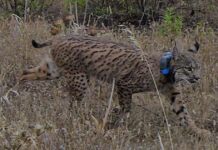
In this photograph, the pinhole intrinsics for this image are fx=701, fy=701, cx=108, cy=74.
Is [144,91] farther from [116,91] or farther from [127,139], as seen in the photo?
[127,139]

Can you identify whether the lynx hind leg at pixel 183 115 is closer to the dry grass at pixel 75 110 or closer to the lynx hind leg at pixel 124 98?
the dry grass at pixel 75 110

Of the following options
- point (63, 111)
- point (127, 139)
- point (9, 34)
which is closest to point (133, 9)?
point (9, 34)

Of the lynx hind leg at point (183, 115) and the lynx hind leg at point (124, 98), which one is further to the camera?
the lynx hind leg at point (124, 98)

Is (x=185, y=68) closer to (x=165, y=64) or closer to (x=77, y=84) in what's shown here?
(x=165, y=64)

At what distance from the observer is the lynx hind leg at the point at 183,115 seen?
19.4ft

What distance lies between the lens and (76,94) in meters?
6.72

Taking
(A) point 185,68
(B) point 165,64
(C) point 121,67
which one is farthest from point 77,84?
(A) point 185,68

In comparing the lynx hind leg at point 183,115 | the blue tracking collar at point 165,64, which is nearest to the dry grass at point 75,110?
the lynx hind leg at point 183,115

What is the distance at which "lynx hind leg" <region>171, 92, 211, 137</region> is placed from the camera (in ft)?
19.4

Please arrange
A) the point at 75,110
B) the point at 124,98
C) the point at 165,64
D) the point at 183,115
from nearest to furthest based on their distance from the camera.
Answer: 1. the point at 75,110
2. the point at 183,115
3. the point at 124,98
4. the point at 165,64

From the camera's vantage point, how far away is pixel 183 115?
638cm

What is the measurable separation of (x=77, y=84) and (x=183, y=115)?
3.53 feet

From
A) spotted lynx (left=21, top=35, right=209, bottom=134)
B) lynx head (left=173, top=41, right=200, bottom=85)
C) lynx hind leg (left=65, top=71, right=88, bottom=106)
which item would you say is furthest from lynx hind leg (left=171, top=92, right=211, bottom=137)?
lynx hind leg (left=65, top=71, right=88, bottom=106)

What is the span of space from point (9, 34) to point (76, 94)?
2059mm
